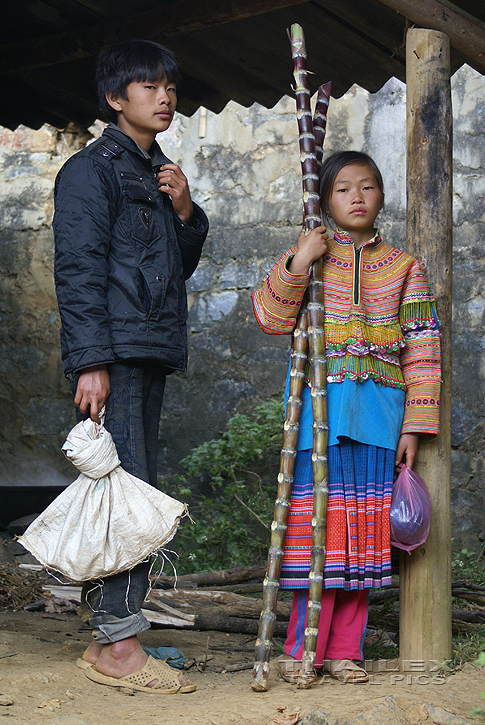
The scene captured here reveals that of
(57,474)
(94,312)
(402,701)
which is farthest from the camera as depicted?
(57,474)

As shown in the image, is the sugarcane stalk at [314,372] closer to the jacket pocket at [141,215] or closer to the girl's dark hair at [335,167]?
the girl's dark hair at [335,167]

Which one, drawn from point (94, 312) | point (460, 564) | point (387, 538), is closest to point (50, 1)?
point (94, 312)

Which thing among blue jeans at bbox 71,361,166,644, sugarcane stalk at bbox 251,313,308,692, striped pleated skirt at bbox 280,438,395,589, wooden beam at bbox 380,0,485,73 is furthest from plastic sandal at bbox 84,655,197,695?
wooden beam at bbox 380,0,485,73

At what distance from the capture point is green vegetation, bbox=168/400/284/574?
5008 millimetres

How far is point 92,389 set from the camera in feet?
7.96

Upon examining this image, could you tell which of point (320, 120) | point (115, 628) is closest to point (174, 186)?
point (320, 120)

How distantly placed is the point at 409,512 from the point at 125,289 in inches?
49.2

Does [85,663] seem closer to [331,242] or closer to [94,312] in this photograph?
[94,312]

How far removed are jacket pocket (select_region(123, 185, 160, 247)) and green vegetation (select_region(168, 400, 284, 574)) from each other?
8.66 ft

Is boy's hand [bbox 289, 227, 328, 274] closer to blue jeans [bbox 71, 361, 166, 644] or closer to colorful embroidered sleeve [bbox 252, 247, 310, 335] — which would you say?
colorful embroidered sleeve [bbox 252, 247, 310, 335]

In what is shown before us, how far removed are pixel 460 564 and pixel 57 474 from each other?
10.6ft

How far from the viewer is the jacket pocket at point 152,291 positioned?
8.23 ft

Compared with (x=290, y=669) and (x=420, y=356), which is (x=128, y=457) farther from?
(x=420, y=356)

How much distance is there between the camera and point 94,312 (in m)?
2.40
